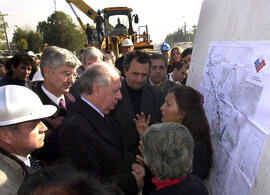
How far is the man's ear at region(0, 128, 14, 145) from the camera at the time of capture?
130 centimetres

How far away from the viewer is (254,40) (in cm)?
147

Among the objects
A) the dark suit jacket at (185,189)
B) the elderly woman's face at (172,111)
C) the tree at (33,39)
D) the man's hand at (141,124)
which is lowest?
the tree at (33,39)

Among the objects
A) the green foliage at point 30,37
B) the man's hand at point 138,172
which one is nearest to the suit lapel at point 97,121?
the man's hand at point 138,172

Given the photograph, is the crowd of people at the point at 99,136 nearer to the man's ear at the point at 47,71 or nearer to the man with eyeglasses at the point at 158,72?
the man's ear at the point at 47,71

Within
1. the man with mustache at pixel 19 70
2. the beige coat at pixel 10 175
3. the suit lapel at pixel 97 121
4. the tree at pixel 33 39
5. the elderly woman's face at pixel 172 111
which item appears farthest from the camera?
the tree at pixel 33 39

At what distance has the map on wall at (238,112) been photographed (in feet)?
4.21

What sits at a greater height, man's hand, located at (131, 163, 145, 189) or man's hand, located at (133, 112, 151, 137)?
man's hand, located at (133, 112, 151, 137)

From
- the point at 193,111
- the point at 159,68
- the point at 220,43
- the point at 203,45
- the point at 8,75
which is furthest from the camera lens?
the point at 8,75

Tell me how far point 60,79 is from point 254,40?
72.9 inches

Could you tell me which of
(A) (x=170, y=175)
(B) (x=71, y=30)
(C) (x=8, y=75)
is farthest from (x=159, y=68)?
(B) (x=71, y=30)

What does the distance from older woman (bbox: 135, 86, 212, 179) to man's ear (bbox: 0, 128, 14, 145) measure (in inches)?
52.6

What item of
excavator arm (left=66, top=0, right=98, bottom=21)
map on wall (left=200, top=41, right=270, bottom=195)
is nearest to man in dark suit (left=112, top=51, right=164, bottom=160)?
map on wall (left=200, top=41, right=270, bottom=195)

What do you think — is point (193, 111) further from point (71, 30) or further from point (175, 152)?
point (71, 30)

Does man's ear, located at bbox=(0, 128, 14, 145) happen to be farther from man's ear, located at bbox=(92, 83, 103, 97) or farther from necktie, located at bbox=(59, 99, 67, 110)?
necktie, located at bbox=(59, 99, 67, 110)
